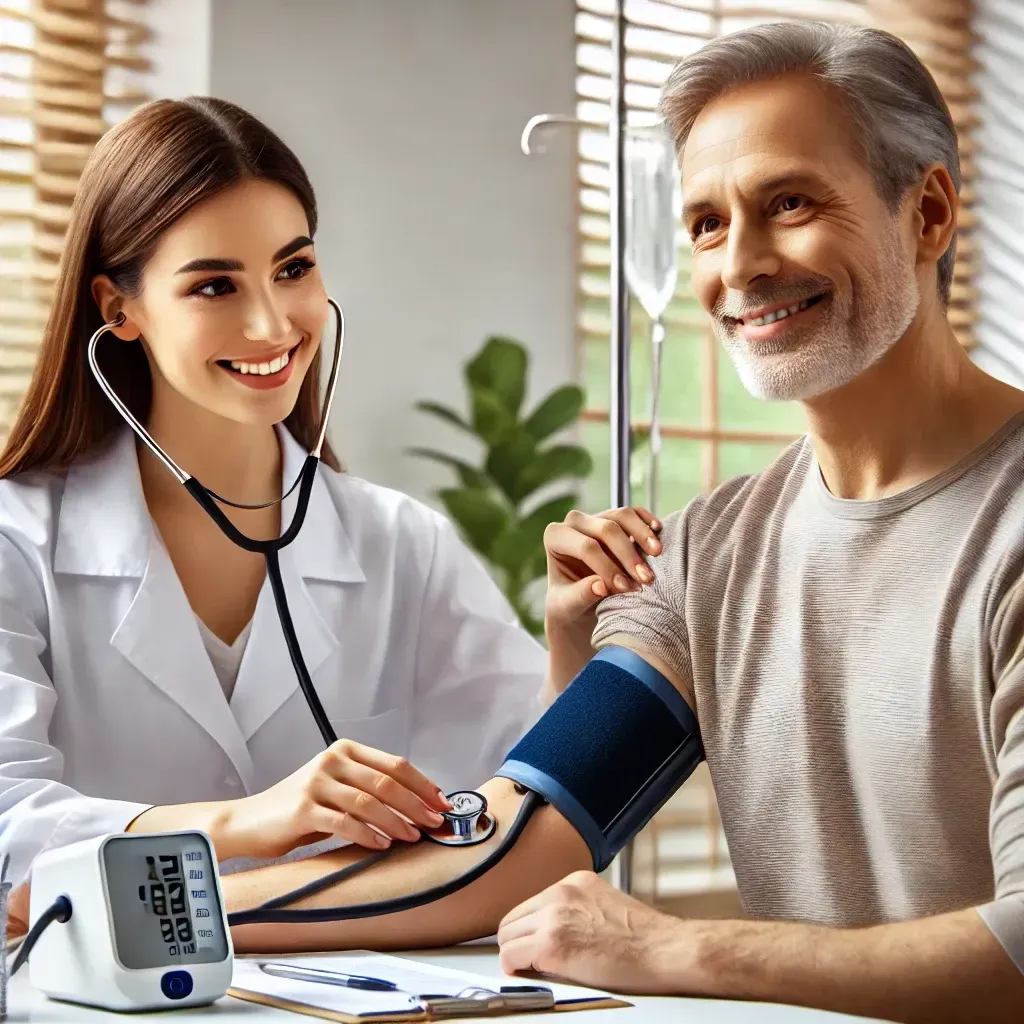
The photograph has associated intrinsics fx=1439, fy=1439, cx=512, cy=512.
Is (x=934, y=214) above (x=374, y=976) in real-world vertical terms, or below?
above

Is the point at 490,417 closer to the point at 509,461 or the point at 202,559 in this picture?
the point at 509,461

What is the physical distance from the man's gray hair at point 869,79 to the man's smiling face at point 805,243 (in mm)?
15

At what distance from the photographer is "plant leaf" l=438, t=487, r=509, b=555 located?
3883 millimetres

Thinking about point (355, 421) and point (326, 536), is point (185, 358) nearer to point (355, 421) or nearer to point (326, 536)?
point (326, 536)

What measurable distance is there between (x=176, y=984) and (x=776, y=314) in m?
0.78

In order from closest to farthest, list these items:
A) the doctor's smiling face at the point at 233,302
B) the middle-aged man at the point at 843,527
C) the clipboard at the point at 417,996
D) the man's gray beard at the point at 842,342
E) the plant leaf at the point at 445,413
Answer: the clipboard at the point at 417,996, the middle-aged man at the point at 843,527, the man's gray beard at the point at 842,342, the doctor's smiling face at the point at 233,302, the plant leaf at the point at 445,413

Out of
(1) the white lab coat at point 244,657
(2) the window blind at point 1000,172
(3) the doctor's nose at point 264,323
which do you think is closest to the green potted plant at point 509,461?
(2) the window blind at point 1000,172

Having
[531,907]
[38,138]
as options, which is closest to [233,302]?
[531,907]

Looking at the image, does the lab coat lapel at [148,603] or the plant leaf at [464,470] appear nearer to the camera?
the lab coat lapel at [148,603]

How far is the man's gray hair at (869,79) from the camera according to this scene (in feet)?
4.30

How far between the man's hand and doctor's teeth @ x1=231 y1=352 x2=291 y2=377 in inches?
32.1

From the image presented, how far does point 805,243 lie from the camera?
1.30m

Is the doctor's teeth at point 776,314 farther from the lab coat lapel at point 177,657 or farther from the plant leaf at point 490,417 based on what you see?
the plant leaf at point 490,417

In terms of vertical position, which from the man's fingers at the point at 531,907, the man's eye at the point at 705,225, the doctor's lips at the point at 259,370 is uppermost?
the man's eye at the point at 705,225
